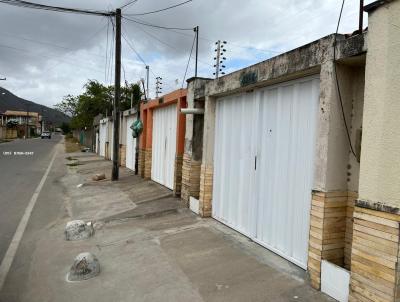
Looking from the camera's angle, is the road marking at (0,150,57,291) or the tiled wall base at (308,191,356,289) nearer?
the tiled wall base at (308,191,356,289)

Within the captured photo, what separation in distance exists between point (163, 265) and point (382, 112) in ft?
12.0

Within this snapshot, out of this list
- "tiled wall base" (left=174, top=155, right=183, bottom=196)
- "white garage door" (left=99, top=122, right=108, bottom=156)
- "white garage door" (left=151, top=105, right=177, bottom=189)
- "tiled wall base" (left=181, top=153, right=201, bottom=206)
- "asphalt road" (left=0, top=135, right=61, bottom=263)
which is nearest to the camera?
"asphalt road" (left=0, top=135, right=61, bottom=263)

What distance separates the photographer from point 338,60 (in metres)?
4.57

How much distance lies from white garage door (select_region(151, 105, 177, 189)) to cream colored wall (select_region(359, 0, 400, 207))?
302 inches

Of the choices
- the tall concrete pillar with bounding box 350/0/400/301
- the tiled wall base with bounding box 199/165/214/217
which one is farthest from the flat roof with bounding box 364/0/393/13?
the tiled wall base with bounding box 199/165/214/217

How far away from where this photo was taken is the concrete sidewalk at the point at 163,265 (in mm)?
4941

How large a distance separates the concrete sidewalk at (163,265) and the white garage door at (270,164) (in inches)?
13.4

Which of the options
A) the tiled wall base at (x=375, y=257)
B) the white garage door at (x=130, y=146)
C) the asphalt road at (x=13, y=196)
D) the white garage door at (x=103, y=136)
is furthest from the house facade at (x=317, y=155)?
the white garage door at (x=103, y=136)

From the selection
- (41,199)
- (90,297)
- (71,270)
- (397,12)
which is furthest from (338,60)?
(41,199)

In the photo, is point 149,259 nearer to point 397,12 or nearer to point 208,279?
point 208,279

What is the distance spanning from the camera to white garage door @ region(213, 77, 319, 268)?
5.40 metres

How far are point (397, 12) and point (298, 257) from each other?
3.22 metres

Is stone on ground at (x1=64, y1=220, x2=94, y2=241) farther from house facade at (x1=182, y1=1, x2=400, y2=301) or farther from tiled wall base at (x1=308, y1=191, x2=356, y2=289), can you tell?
tiled wall base at (x1=308, y1=191, x2=356, y2=289)

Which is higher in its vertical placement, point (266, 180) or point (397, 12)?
point (397, 12)
